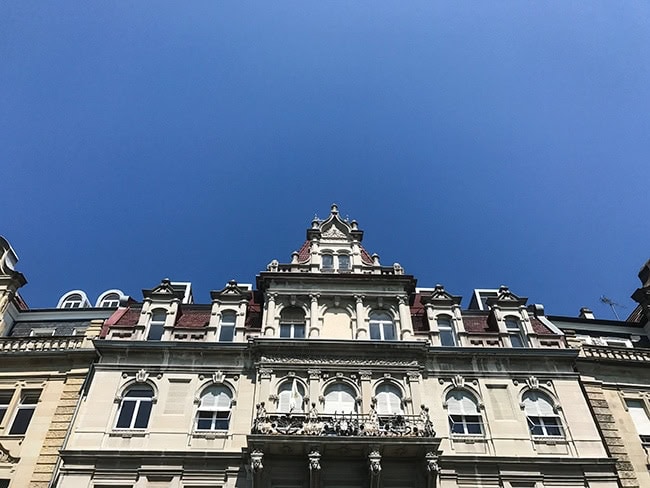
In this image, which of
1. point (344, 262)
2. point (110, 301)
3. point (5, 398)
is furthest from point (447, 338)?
point (5, 398)

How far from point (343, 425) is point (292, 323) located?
7302mm

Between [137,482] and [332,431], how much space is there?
26.7ft

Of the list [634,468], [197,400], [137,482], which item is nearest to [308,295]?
[197,400]

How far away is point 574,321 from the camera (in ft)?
113

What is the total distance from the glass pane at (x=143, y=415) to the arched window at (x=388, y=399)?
33.7ft

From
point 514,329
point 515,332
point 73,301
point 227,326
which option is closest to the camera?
point 227,326

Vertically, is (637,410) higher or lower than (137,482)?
higher

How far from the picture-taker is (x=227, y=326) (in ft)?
101

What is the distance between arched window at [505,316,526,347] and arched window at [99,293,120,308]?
73.0 ft

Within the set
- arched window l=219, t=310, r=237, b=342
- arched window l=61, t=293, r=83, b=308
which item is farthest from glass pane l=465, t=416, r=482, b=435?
arched window l=61, t=293, r=83, b=308

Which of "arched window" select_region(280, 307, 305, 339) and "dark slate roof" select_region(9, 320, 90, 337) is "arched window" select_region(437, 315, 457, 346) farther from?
"dark slate roof" select_region(9, 320, 90, 337)

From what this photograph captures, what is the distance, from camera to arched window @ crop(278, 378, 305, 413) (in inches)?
1045

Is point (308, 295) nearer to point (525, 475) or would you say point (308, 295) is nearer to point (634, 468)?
point (525, 475)

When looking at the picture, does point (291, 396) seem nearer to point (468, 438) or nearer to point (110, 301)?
point (468, 438)
